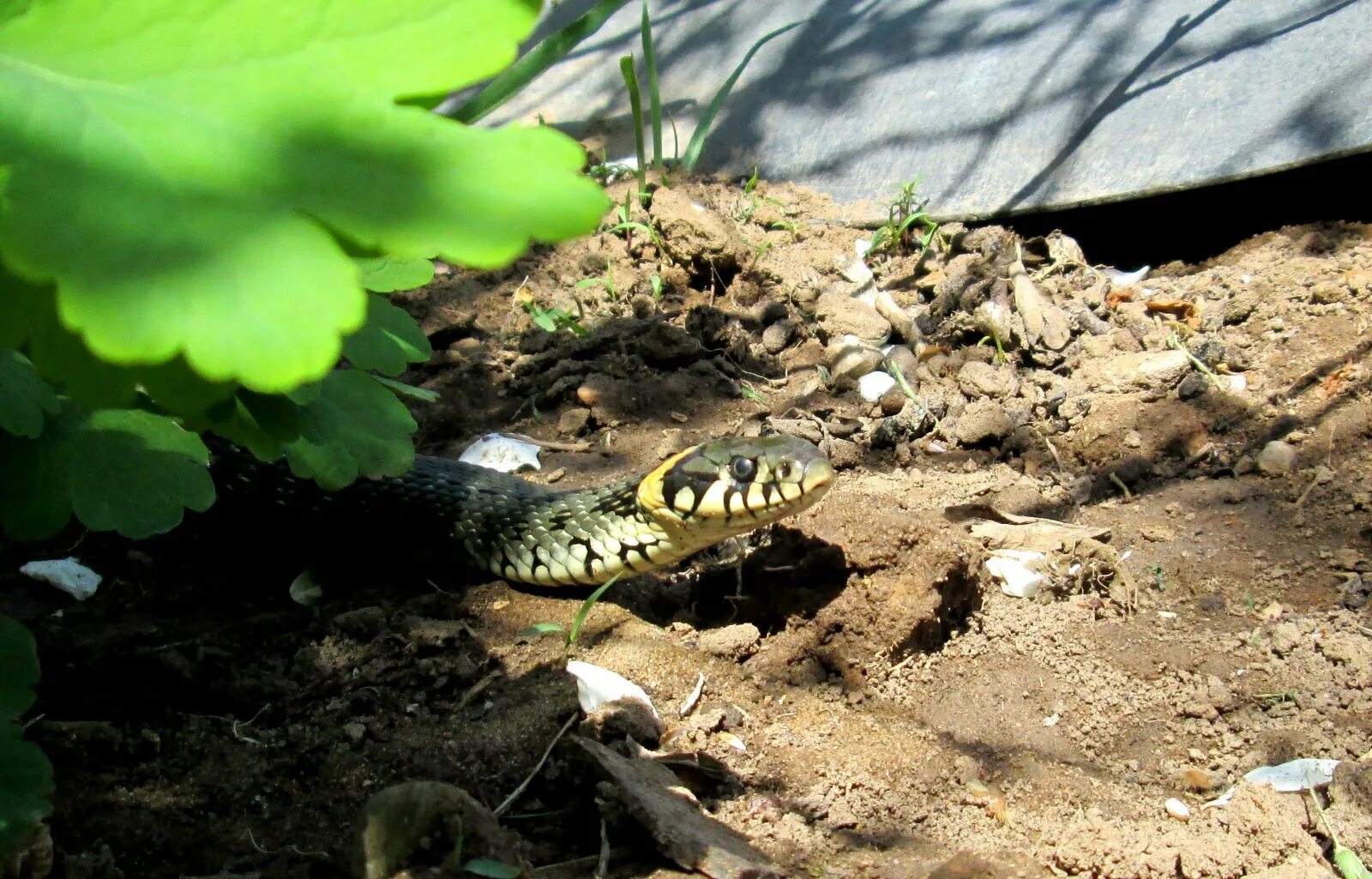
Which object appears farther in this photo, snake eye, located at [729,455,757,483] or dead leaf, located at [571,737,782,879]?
snake eye, located at [729,455,757,483]

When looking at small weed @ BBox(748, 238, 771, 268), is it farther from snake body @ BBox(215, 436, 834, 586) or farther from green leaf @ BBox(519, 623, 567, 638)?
green leaf @ BBox(519, 623, 567, 638)

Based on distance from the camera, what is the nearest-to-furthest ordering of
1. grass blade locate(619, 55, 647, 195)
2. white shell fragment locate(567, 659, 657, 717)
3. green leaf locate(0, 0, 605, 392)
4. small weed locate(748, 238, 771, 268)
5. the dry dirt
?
1. green leaf locate(0, 0, 605, 392)
2. the dry dirt
3. white shell fragment locate(567, 659, 657, 717)
4. grass blade locate(619, 55, 647, 195)
5. small weed locate(748, 238, 771, 268)

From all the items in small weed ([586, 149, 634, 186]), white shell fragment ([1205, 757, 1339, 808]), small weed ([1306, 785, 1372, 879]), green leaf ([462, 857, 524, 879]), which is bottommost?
white shell fragment ([1205, 757, 1339, 808])

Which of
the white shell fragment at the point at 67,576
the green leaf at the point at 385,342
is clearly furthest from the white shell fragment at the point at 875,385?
the white shell fragment at the point at 67,576

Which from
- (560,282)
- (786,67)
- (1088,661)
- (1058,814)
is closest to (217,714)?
(1058,814)

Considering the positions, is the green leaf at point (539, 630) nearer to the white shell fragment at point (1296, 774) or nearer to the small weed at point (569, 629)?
the small weed at point (569, 629)

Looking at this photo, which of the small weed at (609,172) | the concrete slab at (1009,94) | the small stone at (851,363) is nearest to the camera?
the small stone at (851,363)

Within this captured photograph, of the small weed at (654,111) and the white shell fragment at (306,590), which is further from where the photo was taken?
the small weed at (654,111)

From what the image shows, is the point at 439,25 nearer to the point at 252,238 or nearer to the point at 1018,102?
the point at 252,238

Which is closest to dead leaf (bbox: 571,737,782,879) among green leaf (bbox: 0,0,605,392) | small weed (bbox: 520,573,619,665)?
small weed (bbox: 520,573,619,665)
